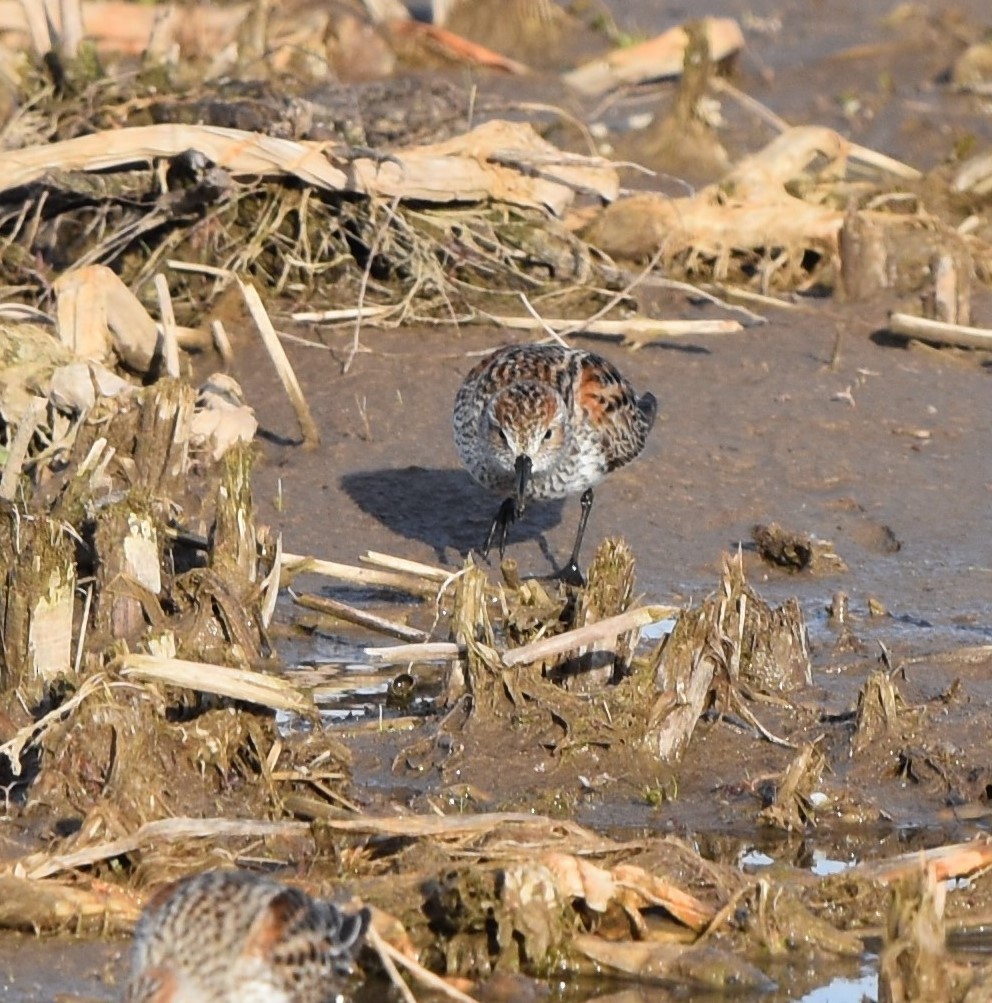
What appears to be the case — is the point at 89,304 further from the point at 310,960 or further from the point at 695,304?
the point at 310,960

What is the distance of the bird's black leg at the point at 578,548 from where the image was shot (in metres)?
9.09

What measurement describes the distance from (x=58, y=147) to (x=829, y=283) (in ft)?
15.4

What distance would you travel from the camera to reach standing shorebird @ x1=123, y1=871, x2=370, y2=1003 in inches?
186

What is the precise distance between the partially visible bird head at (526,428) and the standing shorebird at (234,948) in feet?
13.5

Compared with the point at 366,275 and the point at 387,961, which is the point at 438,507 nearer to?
the point at 366,275

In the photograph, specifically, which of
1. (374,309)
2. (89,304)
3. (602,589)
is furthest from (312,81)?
(602,589)

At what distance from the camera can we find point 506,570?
26.6 feet

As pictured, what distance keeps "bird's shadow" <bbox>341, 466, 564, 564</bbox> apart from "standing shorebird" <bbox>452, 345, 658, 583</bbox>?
0.25m

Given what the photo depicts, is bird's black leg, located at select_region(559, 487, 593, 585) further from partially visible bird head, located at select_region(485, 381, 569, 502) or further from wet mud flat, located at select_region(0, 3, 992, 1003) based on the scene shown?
partially visible bird head, located at select_region(485, 381, 569, 502)

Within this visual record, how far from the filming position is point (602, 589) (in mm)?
7121

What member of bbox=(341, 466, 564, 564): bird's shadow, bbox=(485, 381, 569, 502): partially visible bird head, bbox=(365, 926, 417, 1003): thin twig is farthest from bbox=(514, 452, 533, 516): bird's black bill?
bbox=(365, 926, 417, 1003): thin twig

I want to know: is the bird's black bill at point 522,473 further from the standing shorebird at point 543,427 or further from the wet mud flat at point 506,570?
the wet mud flat at point 506,570

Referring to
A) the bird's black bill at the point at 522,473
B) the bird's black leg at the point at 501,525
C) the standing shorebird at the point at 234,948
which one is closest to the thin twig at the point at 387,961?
the standing shorebird at the point at 234,948

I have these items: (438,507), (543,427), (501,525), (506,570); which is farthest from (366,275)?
(506,570)
